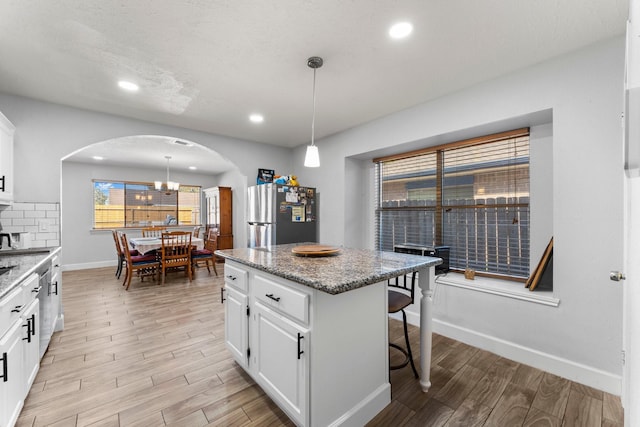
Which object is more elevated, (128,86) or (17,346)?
(128,86)

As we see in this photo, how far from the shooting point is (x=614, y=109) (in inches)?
70.3

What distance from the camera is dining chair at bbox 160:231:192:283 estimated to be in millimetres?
4604

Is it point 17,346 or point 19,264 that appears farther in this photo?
point 19,264

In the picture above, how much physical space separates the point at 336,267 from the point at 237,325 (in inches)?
37.7

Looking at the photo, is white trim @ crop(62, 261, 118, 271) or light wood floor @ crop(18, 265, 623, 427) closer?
light wood floor @ crop(18, 265, 623, 427)

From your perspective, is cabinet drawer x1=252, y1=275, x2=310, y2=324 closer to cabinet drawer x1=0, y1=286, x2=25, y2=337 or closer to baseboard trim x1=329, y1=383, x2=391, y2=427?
baseboard trim x1=329, y1=383, x2=391, y2=427

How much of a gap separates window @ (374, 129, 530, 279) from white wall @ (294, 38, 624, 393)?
0.18 meters

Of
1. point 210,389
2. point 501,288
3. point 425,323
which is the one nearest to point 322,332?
point 425,323

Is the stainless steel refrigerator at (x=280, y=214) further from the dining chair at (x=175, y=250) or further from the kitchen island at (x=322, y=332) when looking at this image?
the kitchen island at (x=322, y=332)

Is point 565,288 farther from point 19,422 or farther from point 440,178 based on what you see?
point 19,422

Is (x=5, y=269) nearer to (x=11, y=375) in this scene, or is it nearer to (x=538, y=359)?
(x=11, y=375)

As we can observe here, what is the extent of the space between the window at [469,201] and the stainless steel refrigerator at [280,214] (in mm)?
1146

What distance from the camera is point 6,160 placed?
7.75 feet

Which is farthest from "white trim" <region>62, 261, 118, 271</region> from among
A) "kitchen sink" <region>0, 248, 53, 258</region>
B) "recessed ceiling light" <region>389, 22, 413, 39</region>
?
"recessed ceiling light" <region>389, 22, 413, 39</region>
